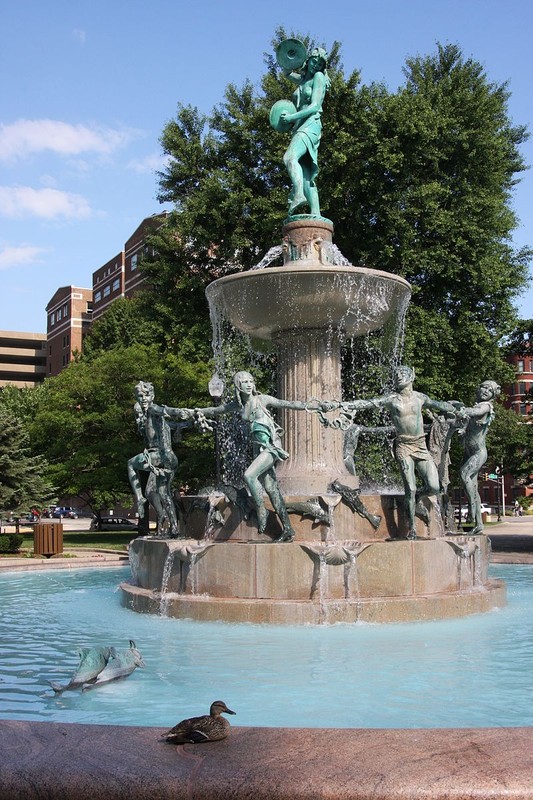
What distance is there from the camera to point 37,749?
3.34 meters

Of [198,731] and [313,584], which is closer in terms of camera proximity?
[198,731]

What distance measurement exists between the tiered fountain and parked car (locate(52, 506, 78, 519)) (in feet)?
207

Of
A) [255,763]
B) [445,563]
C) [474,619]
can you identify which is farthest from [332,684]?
[445,563]

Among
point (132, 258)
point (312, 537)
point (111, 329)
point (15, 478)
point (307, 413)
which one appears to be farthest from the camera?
point (132, 258)

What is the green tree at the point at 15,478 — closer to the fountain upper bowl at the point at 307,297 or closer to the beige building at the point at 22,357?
the fountain upper bowl at the point at 307,297

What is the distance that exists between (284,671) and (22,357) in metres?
105

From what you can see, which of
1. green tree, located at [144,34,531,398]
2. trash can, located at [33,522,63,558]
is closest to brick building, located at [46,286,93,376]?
green tree, located at [144,34,531,398]

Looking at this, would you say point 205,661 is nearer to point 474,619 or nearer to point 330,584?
point 330,584

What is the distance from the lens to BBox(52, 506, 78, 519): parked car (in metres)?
74.6

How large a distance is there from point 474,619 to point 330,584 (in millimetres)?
1677

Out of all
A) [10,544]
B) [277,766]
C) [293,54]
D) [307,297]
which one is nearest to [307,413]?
[307,297]

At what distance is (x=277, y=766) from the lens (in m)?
3.16

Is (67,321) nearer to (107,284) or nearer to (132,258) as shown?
(107,284)

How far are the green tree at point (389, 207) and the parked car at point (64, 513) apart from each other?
49333mm
